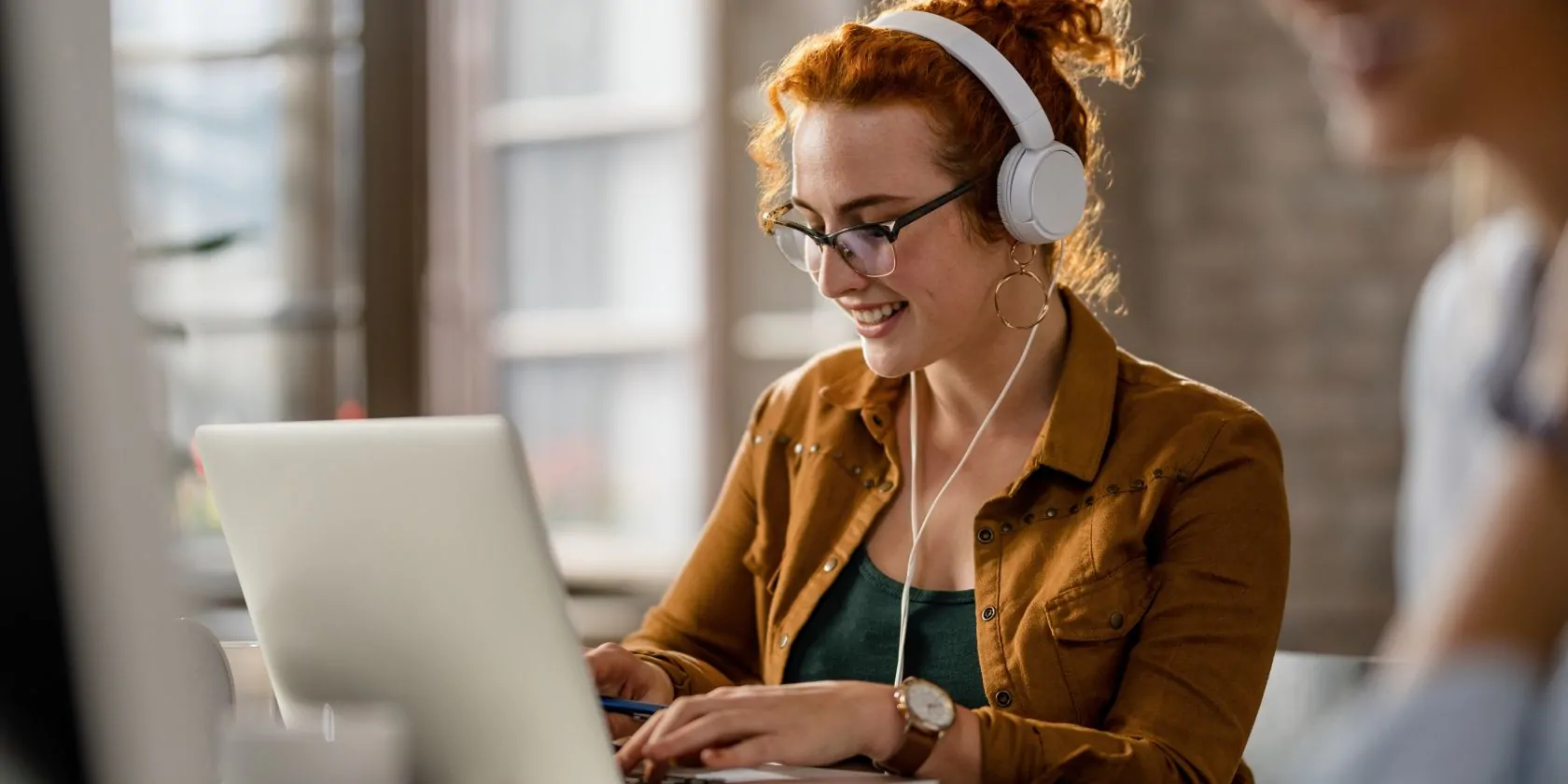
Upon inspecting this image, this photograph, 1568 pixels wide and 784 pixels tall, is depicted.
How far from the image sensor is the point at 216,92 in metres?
3.61

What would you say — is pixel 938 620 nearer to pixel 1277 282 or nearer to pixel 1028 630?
pixel 1028 630

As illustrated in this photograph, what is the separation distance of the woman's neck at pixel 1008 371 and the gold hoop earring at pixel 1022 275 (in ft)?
0.04

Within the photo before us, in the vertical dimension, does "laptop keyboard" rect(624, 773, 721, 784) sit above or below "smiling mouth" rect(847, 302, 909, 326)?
below

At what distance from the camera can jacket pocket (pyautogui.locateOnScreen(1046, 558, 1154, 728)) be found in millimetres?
1396

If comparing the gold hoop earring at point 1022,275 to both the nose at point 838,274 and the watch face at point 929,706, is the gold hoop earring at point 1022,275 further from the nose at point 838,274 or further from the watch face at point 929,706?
the watch face at point 929,706

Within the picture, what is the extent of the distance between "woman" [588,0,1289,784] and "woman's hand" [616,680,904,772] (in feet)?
0.47

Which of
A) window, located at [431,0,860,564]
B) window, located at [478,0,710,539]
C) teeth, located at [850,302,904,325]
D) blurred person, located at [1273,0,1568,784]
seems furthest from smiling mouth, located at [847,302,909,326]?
window, located at [478,0,710,539]

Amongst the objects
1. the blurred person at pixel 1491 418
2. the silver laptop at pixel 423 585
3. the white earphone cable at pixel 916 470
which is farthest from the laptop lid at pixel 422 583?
the white earphone cable at pixel 916 470

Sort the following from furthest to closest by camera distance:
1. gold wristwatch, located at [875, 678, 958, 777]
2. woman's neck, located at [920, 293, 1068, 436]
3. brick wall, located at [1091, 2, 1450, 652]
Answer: brick wall, located at [1091, 2, 1450, 652] < woman's neck, located at [920, 293, 1068, 436] < gold wristwatch, located at [875, 678, 958, 777]

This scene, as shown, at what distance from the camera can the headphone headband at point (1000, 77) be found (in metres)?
1.51

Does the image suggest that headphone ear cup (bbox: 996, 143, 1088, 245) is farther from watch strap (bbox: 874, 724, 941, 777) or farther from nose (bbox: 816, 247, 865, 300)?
watch strap (bbox: 874, 724, 941, 777)

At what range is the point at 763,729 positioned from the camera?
106cm

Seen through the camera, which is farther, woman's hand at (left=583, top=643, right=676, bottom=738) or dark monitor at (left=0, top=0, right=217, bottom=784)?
woman's hand at (left=583, top=643, right=676, bottom=738)

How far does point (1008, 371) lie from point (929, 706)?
1.73 feet
